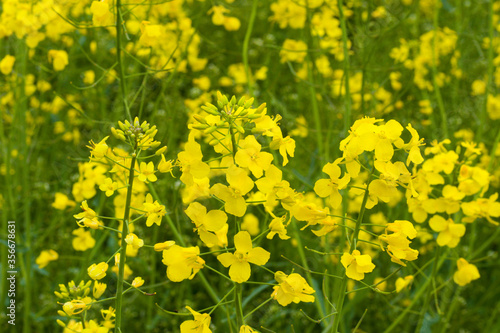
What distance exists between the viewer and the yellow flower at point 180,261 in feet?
3.72

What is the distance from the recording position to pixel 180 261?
114 cm

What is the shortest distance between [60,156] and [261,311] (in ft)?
5.33

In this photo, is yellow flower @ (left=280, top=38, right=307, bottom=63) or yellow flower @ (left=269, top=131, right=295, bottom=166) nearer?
yellow flower @ (left=269, top=131, right=295, bottom=166)

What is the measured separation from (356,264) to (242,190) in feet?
0.99

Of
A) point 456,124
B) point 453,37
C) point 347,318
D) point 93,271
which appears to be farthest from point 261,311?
point 453,37

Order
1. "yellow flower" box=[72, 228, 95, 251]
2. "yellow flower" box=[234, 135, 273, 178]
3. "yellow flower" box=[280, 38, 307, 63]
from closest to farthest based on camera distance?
"yellow flower" box=[234, 135, 273, 178]
"yellow flower" box=[72, 228, 95, 251]
"yellow flower" box=[280, 38, 307, 63]

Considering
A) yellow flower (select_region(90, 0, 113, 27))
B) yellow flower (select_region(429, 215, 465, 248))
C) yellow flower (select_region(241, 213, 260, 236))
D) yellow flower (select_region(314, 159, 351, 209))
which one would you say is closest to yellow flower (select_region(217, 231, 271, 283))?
yellow flower (select_region(314, 159, 351, 209))

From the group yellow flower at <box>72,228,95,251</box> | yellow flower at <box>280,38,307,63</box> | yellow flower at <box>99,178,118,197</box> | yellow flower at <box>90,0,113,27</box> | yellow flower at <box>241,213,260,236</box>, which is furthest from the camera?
yellow flower at <box>280,38,307,63</box>

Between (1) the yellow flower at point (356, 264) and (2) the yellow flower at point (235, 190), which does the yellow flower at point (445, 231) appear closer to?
(1) the yellow flower at point (356, 264)

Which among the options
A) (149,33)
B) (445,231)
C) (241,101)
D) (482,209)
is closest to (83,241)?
(149,33)

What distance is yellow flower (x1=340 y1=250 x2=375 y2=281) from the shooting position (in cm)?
115

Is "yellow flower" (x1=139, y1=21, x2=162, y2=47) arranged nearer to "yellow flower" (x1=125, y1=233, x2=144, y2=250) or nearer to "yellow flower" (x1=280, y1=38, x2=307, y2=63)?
"yellow flower" (x1=125, y1=233, x2=144, y2=250)

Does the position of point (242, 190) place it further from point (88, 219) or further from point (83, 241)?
point (83, 241)

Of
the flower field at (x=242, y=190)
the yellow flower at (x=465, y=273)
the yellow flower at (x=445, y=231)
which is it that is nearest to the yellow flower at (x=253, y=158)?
the flower field at (x=242, y=190)
